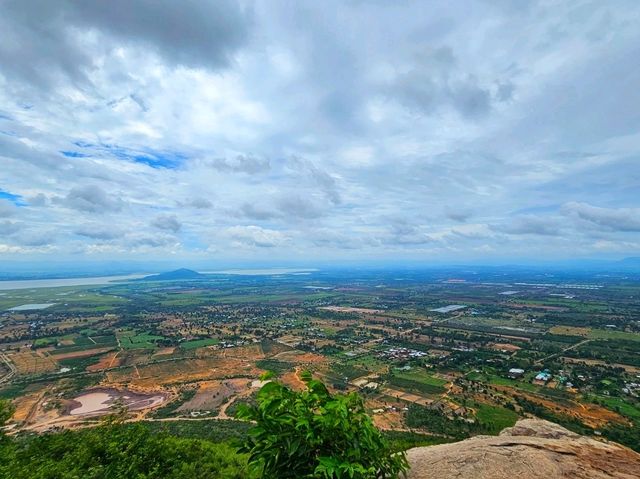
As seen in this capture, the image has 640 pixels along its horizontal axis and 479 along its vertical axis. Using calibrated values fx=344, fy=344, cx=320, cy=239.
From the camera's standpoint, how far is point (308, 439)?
6062 mm

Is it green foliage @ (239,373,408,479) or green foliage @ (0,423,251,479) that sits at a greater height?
green foliage @ (239,373,408,479)

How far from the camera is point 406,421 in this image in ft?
136

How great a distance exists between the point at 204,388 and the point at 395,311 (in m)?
101

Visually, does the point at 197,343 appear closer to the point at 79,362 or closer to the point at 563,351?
the point at 79,362

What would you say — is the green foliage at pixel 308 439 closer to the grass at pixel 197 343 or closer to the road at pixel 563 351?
the road at pixel 563 351

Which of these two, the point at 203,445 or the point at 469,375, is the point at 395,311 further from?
the point at 203,445

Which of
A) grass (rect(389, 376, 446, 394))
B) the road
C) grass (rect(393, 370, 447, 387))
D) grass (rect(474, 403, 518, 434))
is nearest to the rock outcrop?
grass (rect(474, 403, 518, 434))

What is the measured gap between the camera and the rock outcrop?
8.05m

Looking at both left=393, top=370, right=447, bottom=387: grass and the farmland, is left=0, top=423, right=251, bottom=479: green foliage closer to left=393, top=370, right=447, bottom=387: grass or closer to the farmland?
the farmland

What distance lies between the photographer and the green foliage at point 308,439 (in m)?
5.98

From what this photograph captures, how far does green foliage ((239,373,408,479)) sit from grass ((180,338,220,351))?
8538 centimetres

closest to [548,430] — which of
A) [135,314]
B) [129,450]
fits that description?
[129,450]

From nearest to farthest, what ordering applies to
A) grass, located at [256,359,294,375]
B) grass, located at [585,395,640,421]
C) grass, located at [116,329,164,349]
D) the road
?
grass, located at [585,395,640,421], grass, located at [256,359,294,375], the road, grass, located at [116,329,164,349]

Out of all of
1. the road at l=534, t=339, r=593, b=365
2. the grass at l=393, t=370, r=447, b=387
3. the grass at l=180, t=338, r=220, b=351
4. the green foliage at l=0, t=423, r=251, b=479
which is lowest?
the grass at l=180, t=338, r=220, b=351
